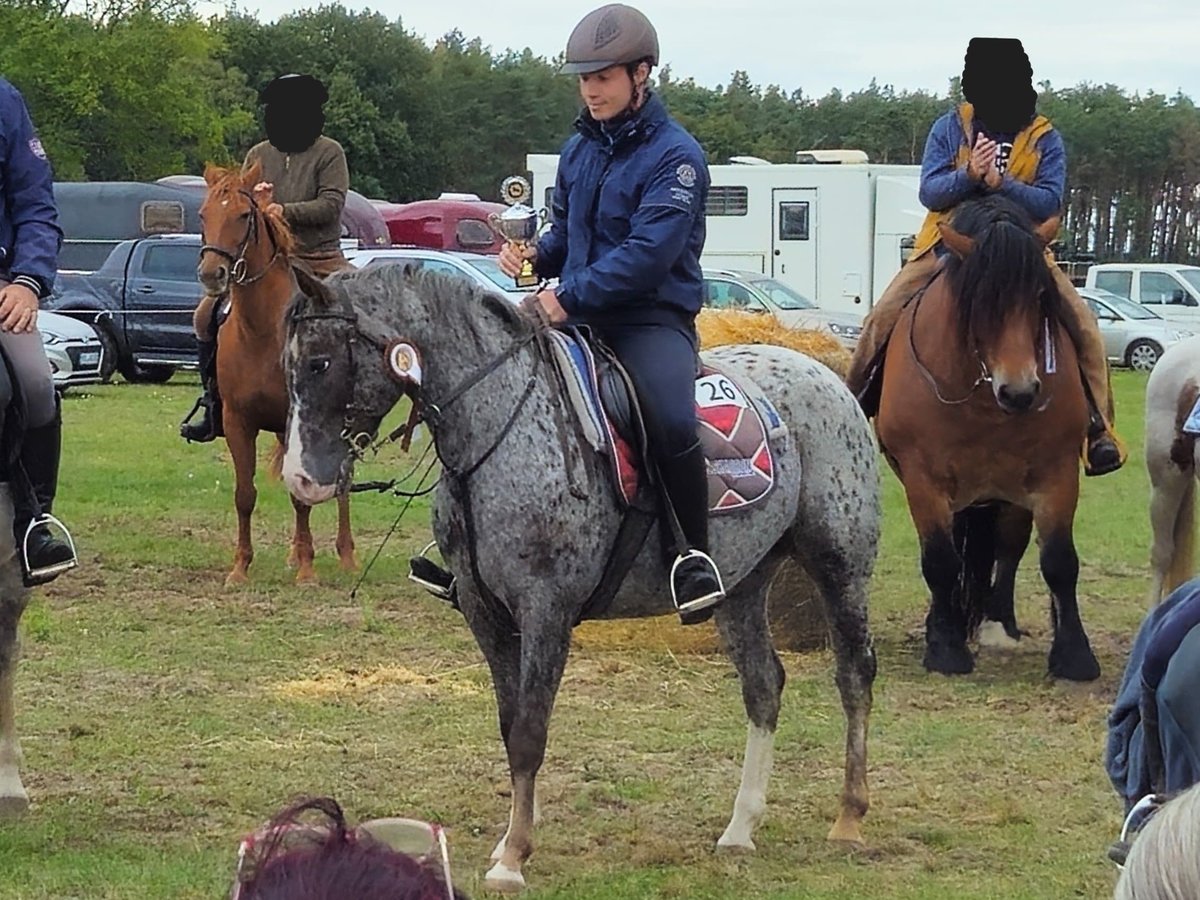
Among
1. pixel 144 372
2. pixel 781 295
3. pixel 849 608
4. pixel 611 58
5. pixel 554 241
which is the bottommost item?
pixel 144 372

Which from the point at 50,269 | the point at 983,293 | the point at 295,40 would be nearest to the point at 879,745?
the point at 983,293

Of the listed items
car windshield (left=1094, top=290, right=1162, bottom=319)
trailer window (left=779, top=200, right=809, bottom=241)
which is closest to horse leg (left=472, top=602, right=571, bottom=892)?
car windshield (left=1094, top=290, right=1162, bottom=319)

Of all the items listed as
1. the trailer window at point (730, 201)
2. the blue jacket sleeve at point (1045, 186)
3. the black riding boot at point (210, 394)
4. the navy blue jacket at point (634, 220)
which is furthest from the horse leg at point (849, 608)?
the trailer window at point (730, 201)

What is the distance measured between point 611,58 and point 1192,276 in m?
28.5

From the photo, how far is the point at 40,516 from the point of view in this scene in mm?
5816

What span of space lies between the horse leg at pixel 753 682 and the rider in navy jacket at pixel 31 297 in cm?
218

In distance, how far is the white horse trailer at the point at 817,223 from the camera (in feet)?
100

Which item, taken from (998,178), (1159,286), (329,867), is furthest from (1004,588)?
(1159,286)

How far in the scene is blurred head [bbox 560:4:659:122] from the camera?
17.5 feet

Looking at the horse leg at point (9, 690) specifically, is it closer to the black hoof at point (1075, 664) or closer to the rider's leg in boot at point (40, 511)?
the rider's leg in boot at point (40, 511)

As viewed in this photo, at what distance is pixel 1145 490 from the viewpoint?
15.0 metres

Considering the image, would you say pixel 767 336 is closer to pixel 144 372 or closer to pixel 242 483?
pixel 242 483

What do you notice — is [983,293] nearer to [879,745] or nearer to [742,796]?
[879,745]

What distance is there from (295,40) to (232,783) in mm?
63757
